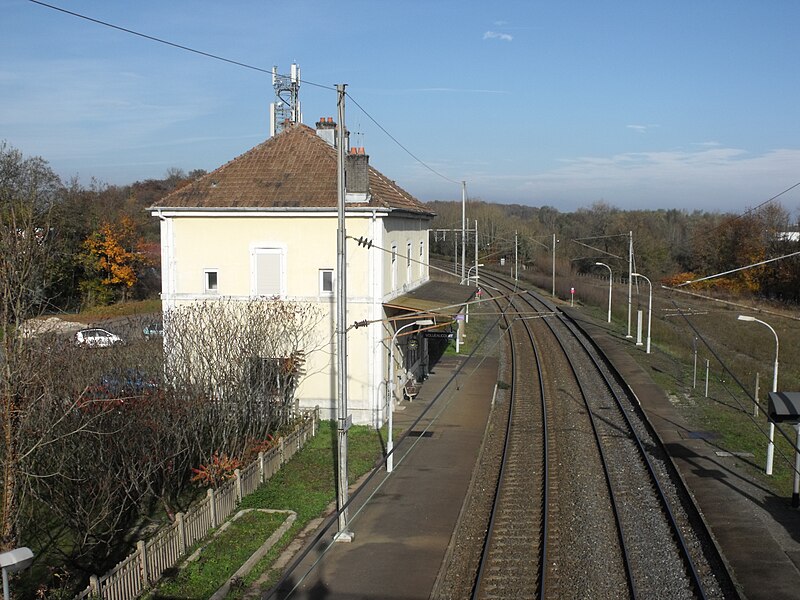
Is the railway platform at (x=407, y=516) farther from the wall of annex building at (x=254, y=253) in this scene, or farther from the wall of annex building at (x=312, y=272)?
the wall of annex building at (x=254, y=253)

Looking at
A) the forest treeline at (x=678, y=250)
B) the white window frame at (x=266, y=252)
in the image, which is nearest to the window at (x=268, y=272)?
the white window frame at (x=266, y=252)

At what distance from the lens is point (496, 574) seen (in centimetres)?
1148

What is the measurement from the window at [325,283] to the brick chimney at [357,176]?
2221mm

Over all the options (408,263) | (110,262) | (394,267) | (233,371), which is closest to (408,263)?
(408,263)

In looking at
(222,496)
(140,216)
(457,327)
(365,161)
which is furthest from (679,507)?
(140,216)

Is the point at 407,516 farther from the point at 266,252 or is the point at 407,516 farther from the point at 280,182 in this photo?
the point at 280,182

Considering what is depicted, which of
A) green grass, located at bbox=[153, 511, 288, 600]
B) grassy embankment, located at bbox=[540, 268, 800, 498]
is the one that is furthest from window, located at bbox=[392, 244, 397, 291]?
green grass, located at bbox=[153, 511, 288, 600]

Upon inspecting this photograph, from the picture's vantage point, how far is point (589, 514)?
13961 mm

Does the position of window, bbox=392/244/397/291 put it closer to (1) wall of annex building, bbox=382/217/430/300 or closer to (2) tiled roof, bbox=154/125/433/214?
(1) wall of annex building, bbox=382/217/430/300

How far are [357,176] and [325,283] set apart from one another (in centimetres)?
313

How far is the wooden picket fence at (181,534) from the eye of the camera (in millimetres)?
9523

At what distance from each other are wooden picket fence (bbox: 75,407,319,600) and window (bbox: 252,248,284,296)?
16.4 ft

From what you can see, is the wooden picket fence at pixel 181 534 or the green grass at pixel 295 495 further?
the green grass at pixel 295 495

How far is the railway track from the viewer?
11.2 metres
